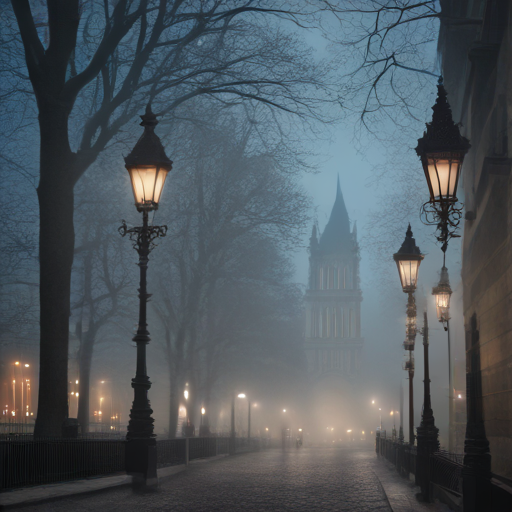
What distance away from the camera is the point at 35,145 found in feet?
109

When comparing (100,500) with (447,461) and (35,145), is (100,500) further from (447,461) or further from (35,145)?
(35,145)

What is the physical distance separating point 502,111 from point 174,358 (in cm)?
2713

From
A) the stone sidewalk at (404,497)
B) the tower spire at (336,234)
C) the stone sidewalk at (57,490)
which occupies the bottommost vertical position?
the stone sidewalk at (404,497)

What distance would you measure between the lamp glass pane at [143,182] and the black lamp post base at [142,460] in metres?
4.10

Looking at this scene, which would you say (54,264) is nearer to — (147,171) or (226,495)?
(147,171)

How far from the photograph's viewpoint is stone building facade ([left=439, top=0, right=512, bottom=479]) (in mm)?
10922

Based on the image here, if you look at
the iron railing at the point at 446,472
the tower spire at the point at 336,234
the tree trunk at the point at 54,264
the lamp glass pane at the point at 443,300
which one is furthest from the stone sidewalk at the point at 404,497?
the tower spire at the point at 336,234

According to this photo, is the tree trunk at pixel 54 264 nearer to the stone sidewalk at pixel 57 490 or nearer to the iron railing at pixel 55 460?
the iron railing at pixel 55 460

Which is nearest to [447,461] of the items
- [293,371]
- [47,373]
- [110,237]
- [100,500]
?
[100,500]

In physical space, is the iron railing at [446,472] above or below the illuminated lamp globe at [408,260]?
below

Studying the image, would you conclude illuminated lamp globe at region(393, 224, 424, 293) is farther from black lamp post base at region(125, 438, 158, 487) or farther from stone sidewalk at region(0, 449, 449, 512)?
black lamp post base at region(125, 438, 158, 487)

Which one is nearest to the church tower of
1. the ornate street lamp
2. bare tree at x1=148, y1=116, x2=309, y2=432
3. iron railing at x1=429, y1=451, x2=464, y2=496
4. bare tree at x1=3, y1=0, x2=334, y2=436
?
bare tree at x1=148, y1=116, x2=309, y2=432

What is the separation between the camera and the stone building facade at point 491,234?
1092 centimetres

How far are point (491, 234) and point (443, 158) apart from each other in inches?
216
